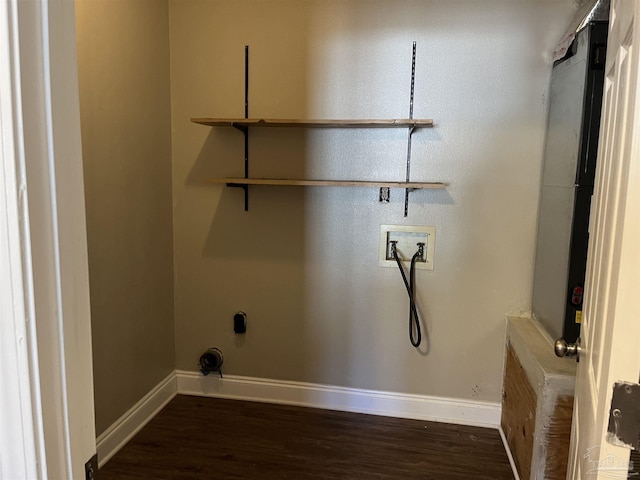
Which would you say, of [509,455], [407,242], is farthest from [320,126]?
[509,455]

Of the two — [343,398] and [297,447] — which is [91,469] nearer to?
[297,447]

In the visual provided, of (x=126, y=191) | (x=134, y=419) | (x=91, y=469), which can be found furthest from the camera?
(x=134, y=419)

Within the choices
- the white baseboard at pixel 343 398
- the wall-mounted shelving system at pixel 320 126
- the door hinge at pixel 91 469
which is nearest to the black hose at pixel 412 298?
the wall-mounted shelving system at pixel 320 126

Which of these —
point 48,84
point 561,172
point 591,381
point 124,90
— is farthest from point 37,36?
point 561,172

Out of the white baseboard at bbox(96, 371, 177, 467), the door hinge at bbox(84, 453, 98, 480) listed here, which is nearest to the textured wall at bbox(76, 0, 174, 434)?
the white baseboard at bbox(96, 371, 177, 467)

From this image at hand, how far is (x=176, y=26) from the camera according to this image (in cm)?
246

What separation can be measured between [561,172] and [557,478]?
120cm

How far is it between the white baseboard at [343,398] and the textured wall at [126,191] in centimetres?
29

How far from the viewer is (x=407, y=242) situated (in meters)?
2.39

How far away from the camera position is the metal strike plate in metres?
0.73

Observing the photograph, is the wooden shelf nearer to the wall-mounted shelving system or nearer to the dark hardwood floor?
the wall-mounted shelving system

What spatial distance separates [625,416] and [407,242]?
1.67 meters

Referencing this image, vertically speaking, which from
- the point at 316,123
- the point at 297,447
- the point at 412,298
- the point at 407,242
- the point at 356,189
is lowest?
the point at 297,447

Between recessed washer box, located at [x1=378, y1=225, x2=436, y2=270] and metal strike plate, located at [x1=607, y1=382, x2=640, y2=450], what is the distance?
63.9 inches
